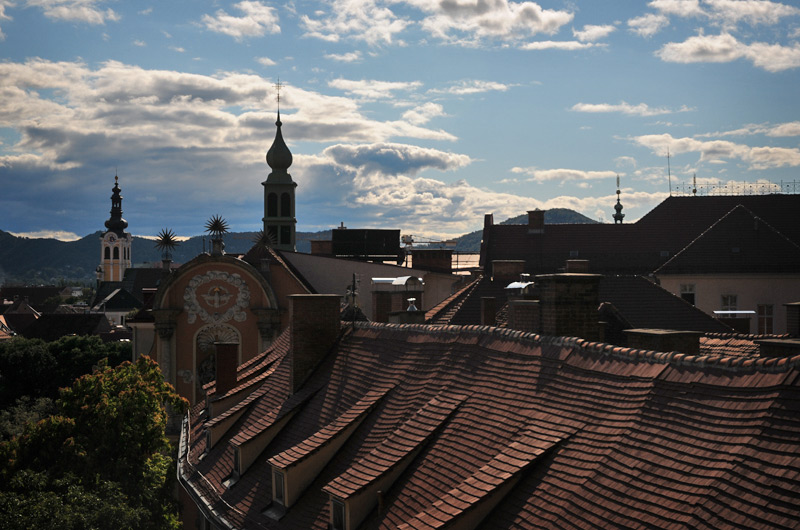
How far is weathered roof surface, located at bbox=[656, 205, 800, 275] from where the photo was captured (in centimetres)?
5994

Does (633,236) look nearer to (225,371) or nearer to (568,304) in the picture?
(225,371)

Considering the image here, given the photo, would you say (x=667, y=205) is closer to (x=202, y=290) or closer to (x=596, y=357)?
(x=202, y=290)

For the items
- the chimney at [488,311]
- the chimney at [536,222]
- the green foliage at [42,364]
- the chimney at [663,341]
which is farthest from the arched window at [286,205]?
the chimney at [663,341]

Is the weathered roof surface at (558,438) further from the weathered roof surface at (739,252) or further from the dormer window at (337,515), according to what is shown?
the weathered roof surface at (739,252)

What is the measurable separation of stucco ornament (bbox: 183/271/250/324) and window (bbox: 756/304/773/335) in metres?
30.6

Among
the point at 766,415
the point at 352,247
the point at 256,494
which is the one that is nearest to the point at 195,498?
the point at 256,494

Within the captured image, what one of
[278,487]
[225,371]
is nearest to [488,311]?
[225,371]

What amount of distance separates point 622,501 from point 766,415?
1.99m

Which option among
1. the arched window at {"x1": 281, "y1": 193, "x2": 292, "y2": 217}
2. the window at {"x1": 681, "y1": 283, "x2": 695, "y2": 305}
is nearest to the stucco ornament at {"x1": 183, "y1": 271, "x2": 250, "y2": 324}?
the window at {"x1": 681, "y1": 283, "x2": 695, "y2": 305}

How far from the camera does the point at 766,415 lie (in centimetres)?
1125

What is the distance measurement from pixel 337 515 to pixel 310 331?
8.88m

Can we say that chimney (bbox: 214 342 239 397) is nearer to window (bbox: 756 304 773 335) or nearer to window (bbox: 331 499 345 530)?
window (bbox: 331 499 345 530)

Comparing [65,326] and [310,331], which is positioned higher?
[310,331]

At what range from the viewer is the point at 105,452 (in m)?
33.8
